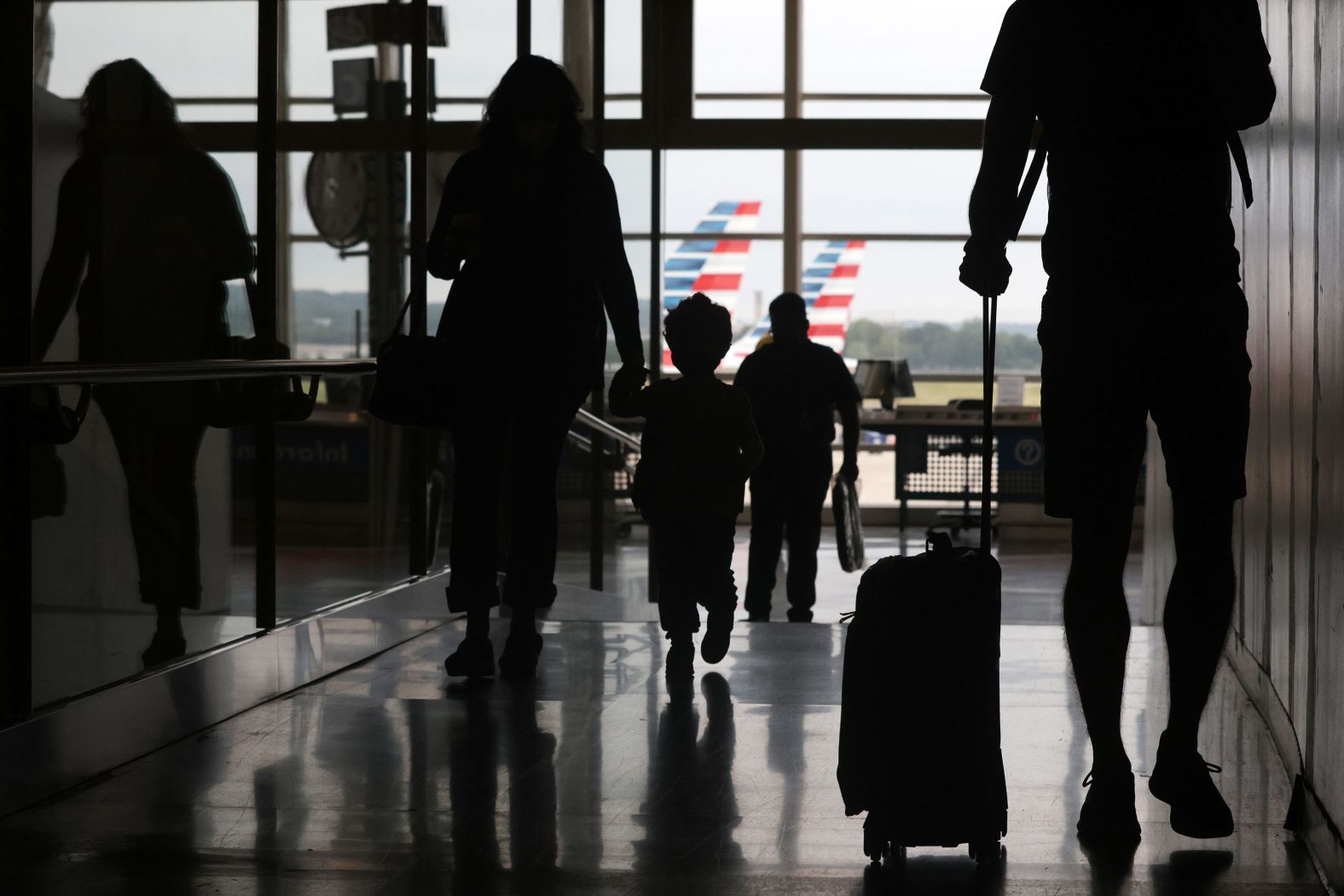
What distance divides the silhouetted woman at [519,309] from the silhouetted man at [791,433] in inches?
95.5

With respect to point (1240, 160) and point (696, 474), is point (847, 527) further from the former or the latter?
point (1240, 160)

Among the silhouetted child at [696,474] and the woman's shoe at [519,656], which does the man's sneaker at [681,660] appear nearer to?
the silhouetted child at [696,474]

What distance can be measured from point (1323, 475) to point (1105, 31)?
733mm

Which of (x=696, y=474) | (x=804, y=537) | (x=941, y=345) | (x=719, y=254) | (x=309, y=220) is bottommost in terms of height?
(x=804, y=537)

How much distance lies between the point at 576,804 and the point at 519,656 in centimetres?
127

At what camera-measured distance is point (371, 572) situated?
4.26 metres

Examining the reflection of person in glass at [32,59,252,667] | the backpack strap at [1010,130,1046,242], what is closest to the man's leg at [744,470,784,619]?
the reflection of person in glass at [32,59,252,667]

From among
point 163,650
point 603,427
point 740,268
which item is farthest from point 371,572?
point 740,268

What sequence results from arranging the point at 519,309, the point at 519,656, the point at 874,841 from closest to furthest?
the point at 874,841, the point at 519,309, the point at 519,656

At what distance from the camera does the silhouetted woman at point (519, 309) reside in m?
3.61

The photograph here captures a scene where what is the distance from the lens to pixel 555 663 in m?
3.94

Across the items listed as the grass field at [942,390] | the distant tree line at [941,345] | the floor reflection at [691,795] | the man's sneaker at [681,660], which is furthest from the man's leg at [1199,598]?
Result: the distant tree line at [941,345]

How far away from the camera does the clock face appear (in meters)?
3.83

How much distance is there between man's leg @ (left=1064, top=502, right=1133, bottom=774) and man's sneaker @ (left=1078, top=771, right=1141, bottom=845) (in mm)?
42
